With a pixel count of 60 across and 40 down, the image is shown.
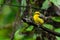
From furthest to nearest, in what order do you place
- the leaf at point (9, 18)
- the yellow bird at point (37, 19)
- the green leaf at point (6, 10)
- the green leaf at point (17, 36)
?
the green leaf at point (6, 10) < the leaf at point (9, 18) < the yellow bird at point (37, 19) < the green leaf at point (17, 36)

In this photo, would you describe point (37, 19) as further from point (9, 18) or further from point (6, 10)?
point (6, 10)

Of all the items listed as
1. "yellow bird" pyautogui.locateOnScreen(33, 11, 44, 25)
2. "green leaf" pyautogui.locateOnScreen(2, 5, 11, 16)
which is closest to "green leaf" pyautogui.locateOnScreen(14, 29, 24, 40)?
"yellow bird" pyautogui.locateOnScreen(33, 11, 44, 25)

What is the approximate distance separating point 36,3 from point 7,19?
1.53ft

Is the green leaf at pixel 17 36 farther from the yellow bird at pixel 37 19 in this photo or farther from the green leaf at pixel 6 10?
the green leaf at pixel 6 10

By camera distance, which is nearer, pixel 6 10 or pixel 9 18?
pixel 9 18

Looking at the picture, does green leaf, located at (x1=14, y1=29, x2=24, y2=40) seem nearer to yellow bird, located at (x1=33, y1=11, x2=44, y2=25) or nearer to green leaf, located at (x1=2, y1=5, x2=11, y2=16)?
yellow bird, located at (x1=33, y1=11, x2=44, y2=25)

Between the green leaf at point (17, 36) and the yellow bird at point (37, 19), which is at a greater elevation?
the yellow bird at point (37, 19)

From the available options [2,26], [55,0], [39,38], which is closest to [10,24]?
[2,26]

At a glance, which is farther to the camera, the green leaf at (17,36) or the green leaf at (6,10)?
the green leaf at (6,10)

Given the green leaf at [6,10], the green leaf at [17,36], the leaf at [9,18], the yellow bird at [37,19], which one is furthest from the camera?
the green leaf at [6,10]

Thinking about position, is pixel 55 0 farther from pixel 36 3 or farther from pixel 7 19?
pixel 7 19

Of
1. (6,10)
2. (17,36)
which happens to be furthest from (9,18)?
(17,36)

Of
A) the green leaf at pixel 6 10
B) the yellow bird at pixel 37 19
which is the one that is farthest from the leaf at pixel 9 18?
the yellow bird at pixel 37 19

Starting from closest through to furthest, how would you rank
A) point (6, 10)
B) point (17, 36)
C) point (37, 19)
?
point (17, 36) < point (37, 19) < point (6, 10)
